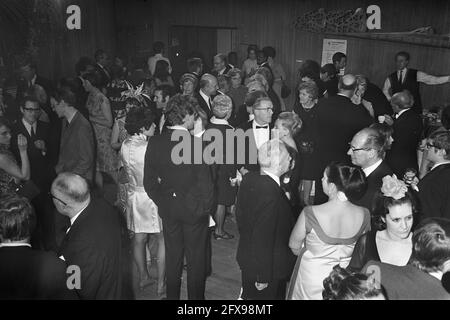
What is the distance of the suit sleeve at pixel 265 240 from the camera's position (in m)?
2.39

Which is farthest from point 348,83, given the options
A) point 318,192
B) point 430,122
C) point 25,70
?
point 25,70

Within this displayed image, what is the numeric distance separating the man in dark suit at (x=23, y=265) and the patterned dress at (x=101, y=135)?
2.21 metres

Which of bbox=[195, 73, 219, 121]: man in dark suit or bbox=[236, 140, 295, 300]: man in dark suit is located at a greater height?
bbox=[195, 73, 219, 121]: man in dark suit

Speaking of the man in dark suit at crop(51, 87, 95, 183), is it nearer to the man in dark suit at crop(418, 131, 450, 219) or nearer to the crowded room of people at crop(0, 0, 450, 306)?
the crowded room of people at crop(0, 0, 450, 306)

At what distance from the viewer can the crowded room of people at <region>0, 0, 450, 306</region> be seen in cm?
194

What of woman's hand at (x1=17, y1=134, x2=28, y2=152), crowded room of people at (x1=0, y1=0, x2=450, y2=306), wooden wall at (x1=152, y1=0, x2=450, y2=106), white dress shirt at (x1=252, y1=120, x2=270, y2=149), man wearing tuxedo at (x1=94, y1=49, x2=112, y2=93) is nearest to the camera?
crowded room of people at (x1=0, y1=0, x2=450, y2=306)

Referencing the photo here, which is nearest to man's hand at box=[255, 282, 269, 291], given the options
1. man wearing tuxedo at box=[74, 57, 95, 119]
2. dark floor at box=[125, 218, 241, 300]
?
dark floor at box=[125, 218, 241, 300]

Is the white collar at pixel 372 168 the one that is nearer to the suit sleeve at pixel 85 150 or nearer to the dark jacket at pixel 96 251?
the dark jacket at pixel 96 251

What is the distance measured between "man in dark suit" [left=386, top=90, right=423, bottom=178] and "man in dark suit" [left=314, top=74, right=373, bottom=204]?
0.22m

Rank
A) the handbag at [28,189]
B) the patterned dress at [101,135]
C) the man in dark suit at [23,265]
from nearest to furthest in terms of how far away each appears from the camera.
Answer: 1. the man in dark suit at [23,265]
2. the handbag at [28,189]
3. the patterned dress at [101,135]

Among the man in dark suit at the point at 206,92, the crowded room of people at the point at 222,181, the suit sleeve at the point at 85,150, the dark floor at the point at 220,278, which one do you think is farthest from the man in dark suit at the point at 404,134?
the suit sleeve at the point at 85,150

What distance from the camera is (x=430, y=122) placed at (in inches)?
184

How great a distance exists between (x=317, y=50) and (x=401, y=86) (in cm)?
216

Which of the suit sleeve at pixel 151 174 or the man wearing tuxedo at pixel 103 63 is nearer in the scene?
the suit sleeve at pixel 151 174
